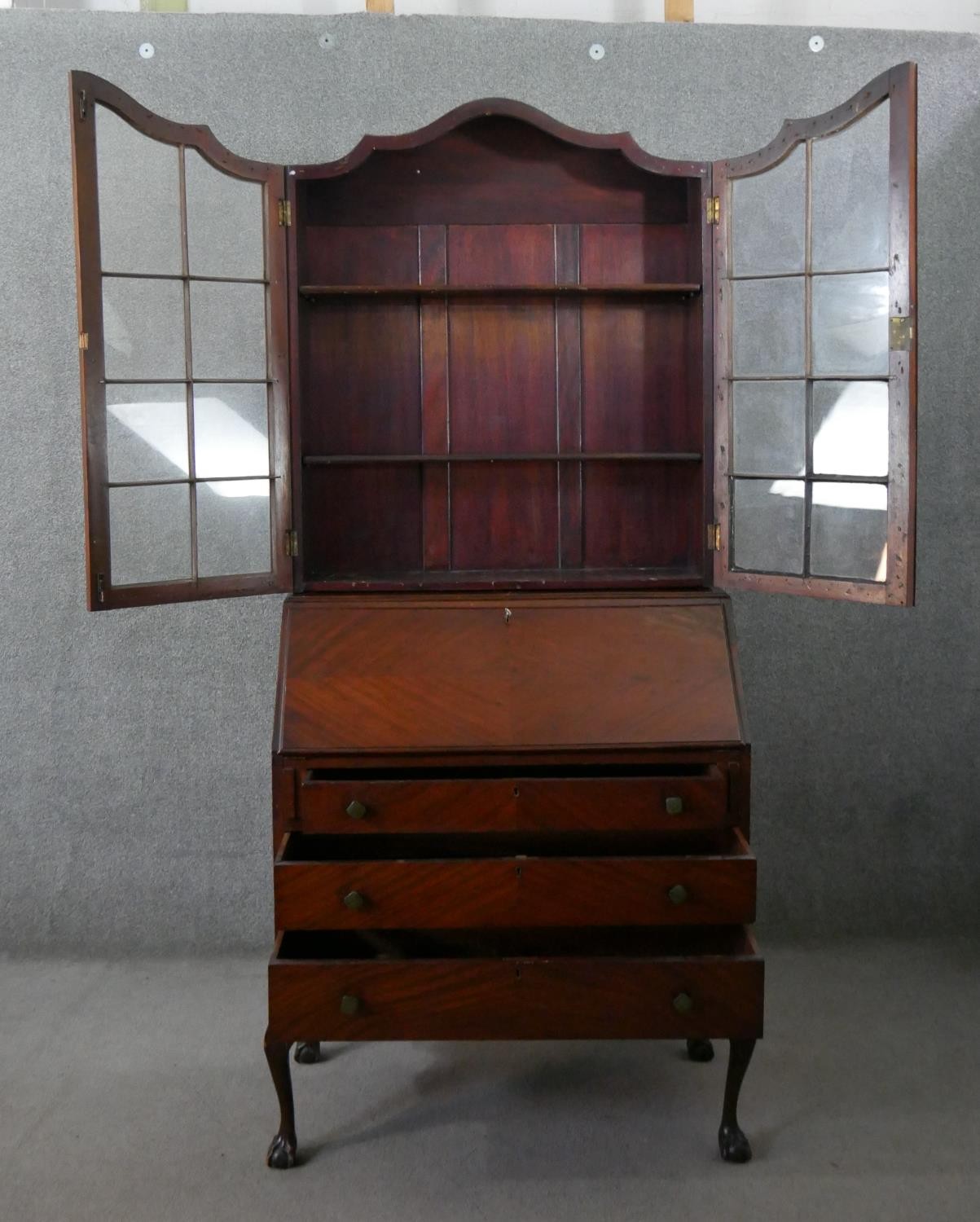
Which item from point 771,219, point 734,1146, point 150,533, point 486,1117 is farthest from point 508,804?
point 771,219

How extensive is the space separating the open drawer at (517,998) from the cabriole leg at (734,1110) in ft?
0.13

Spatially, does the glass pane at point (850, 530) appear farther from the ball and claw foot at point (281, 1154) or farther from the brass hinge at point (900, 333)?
the ball and claw foot at point (281, 1154)

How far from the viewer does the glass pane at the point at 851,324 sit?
244 cm

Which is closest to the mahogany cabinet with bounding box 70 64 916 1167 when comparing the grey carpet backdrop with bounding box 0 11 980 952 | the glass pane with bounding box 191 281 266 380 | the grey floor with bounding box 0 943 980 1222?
the glass pane with bounding box 191 281 266 380

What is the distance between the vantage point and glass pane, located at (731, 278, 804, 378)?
261 cm

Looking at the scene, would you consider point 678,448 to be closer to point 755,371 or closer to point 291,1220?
point 755,371

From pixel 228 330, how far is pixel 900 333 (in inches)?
54.7

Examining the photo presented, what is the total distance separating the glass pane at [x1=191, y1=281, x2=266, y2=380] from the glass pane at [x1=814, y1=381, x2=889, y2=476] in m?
1.21

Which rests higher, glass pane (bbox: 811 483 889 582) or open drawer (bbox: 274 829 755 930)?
glass pane (bbox: 811 483 889 582)

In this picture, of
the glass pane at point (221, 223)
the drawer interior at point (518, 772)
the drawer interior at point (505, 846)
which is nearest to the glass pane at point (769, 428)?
the drawer interior at point (518, 772)

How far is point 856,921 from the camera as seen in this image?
3520 mm

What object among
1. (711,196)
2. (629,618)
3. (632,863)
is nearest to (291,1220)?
(632,863)

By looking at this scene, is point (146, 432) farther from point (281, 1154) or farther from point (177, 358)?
point (281, 1154)

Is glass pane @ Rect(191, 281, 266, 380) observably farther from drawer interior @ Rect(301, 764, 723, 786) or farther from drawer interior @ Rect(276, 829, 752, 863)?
drawer interior @ Rect(276, 829, 752, 863)
